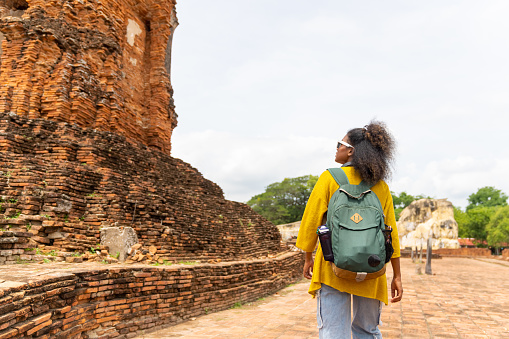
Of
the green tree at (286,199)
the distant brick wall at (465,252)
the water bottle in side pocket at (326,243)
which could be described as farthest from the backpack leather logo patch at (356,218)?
the green tree at (286,199)

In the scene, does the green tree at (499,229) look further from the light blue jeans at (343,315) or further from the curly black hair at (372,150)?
the light blue jeans at (343,315)

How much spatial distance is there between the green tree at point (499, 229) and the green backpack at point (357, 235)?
37.1m

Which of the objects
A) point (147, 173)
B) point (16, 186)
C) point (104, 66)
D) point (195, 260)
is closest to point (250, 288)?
point (195, 260)

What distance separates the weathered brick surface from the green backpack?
343 inches

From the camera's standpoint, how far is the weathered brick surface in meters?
9.07

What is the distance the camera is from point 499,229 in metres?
33.2

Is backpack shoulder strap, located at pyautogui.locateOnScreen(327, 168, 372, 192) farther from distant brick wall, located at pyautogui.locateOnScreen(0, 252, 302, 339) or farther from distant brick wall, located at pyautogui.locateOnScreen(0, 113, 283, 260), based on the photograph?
distant brick wall, located at pyautogui.locateOnScreen(0, 113, 283, 260)

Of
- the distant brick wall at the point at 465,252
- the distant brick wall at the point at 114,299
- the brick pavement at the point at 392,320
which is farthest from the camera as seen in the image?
the distant brick wall at the point at 465,252

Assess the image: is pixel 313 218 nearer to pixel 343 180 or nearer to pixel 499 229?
pixel 343 180

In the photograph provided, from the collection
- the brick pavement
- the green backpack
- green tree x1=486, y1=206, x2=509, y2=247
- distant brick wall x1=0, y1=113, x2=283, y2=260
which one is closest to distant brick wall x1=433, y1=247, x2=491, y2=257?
green tree x1=486, y1=206, x2=509, y2=247

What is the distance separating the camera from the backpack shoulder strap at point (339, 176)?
2.27m

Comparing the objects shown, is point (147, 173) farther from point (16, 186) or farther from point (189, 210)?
point (16, 186)

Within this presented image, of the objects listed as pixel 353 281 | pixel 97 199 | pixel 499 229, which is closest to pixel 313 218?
pixel 353 281

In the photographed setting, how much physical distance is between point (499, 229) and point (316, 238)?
1488 inches
